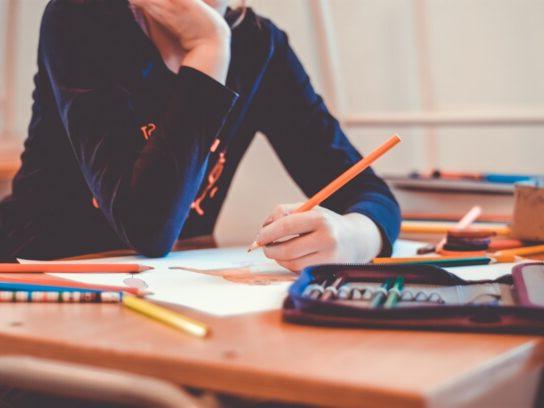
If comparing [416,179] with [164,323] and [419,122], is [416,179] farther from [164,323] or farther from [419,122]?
[164,323]

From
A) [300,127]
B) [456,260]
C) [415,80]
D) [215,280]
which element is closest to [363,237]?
[456,260]

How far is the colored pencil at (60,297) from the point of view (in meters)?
0.74

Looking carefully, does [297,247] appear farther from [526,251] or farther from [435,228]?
[435,228]

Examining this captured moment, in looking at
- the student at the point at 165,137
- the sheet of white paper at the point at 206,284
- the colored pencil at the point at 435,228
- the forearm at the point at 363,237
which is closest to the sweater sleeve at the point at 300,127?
the student at the point at 165,137

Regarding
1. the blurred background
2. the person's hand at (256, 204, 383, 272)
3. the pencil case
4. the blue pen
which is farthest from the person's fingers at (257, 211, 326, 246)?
the blurred background

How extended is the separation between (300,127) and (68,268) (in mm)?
629

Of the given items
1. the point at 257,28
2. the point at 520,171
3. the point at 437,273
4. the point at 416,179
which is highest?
the point at 257,28

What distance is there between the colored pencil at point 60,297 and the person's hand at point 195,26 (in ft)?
1.27

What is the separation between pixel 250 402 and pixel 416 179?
108 centimetres

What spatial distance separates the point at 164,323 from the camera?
66cm

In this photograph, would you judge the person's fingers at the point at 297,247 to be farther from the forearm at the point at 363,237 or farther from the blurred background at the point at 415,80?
the blurred background at the point at 415,80

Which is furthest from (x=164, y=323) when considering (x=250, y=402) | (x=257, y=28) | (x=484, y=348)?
(x=257, y=28)

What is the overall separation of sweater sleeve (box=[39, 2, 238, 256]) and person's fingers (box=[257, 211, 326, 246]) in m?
0.17

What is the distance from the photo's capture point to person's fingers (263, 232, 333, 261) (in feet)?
2.89
